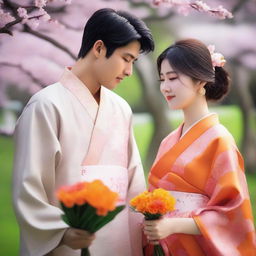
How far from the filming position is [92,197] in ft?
5.34

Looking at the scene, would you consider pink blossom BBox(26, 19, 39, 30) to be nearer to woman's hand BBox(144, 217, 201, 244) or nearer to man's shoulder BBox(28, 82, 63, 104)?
man's shoulder BBox(28, 82, 63, 104)

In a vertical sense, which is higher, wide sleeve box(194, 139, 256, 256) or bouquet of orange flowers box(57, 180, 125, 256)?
bouquet of orange flowers box(57, 180, 125, 256)

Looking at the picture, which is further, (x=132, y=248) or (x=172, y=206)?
(x=132, y=248)

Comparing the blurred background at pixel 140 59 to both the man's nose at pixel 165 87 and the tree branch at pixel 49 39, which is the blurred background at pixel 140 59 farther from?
the man's nose at pixel 165 87

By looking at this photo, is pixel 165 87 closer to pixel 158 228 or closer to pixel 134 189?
pixel 134 189

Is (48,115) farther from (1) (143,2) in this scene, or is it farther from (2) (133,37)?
(1) (143,2)

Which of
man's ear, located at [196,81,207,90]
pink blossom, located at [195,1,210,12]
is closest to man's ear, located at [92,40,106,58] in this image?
man's ear, located at [196,81,207,90]

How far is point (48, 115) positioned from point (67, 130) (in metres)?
0.10

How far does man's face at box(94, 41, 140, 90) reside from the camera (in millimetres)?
2061

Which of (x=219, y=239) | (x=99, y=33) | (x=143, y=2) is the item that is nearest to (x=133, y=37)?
(x=99, y=33)

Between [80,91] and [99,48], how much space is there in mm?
194

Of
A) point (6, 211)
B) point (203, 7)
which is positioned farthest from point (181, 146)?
point (6, 211)

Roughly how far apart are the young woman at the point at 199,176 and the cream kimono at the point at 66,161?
17 centimetres

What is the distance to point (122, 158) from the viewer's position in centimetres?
218
